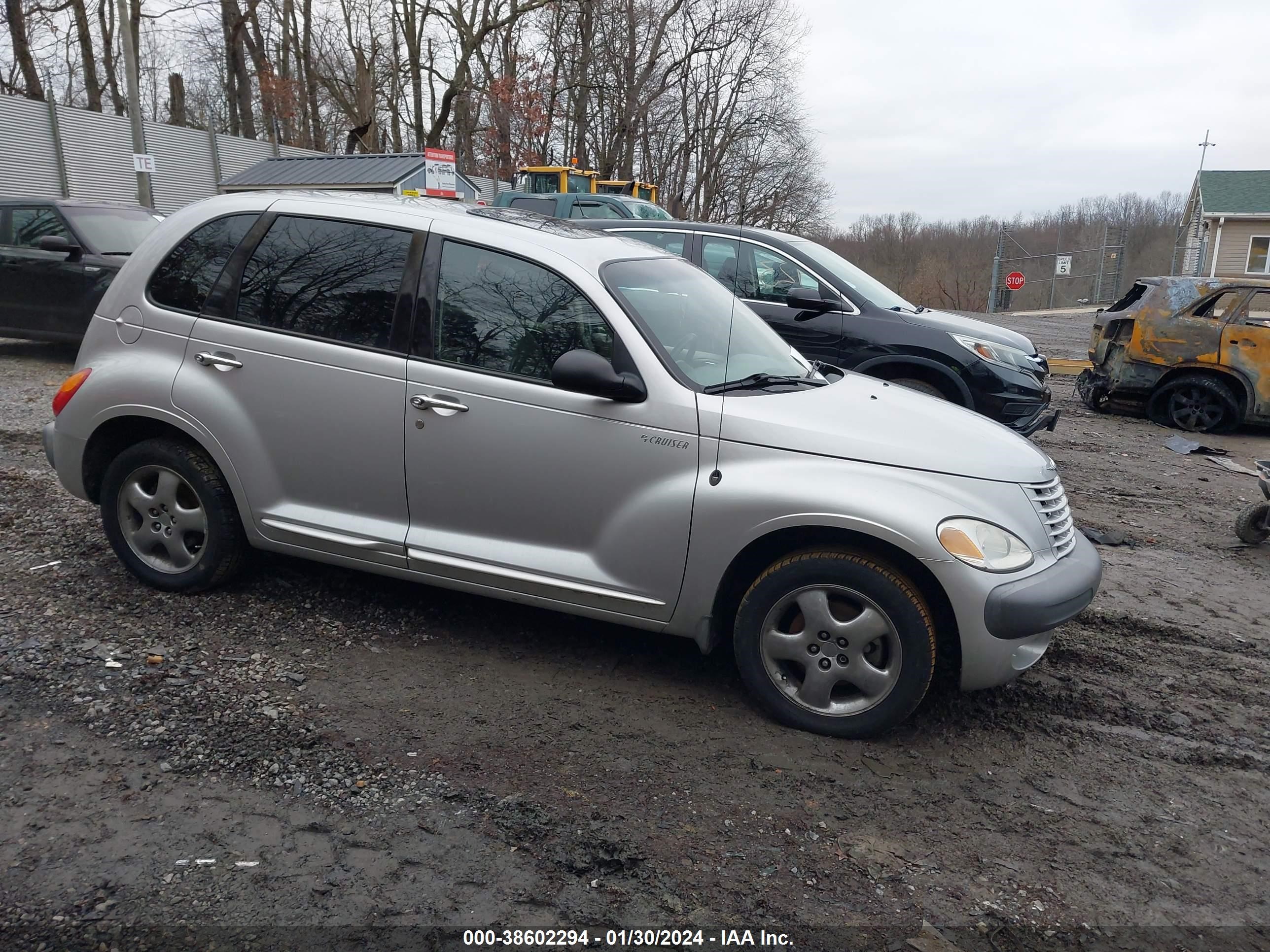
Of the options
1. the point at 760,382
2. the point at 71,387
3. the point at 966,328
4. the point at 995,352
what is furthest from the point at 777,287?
the point at 71,387

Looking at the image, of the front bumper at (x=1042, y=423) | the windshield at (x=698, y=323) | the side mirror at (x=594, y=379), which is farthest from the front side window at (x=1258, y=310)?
the side mirror at (x=594, y=379)

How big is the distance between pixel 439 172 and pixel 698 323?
12.6 m

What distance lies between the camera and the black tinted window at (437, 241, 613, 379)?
3.96 meters

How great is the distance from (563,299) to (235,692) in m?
2.01

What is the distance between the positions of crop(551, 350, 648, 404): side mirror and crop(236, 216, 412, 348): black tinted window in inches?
35.1

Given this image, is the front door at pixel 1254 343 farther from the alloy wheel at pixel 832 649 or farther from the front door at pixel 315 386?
the front door at pixel 315 386

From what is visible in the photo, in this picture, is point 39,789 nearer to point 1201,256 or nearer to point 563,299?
point 563,299

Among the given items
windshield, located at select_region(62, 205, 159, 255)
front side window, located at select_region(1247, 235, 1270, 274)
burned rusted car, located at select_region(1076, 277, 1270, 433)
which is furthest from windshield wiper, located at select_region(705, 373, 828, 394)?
front side window, located at select_region(1247, 235, 1270, 274)

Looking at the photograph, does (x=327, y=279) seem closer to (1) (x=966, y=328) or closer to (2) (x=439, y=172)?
(1) (x=966, y=328)

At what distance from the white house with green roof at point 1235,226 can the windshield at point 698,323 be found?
36.6 metres

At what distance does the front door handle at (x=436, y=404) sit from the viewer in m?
3.96

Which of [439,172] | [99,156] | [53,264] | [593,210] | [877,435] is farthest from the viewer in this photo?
Result: [99,156]

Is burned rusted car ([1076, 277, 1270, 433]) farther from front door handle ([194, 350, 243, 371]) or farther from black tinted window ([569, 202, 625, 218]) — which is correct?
black tinted window ([569, 202, 625, 218])

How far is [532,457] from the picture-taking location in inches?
153
